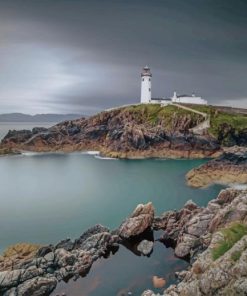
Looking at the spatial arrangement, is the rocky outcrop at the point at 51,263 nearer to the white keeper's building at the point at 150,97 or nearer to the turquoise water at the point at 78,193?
the turquoise water at the point at 78,193

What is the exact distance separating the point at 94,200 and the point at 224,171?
70.1 feet

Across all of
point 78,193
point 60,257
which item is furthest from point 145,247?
point 78,193

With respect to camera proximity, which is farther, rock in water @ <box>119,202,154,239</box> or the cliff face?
the cliff face

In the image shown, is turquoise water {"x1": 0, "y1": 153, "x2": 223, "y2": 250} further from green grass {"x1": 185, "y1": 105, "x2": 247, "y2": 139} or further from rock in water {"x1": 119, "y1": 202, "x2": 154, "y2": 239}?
green grass {"x1": 185, "y1": 105, "x2": 247, "y2": 139}

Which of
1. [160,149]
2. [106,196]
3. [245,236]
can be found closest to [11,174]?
[106,196]

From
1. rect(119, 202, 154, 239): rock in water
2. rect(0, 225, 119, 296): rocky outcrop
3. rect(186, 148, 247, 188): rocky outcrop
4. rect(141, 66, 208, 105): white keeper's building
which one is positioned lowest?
rect(0, 225, 119, 296): rocky outcrop

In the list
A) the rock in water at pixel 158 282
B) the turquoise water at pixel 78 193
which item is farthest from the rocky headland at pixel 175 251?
the turquoise water at pixel 78 193

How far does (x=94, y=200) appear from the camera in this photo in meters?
47.5

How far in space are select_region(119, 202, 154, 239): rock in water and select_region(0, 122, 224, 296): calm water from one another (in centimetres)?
189

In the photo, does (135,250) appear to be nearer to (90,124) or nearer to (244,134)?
(244,134)

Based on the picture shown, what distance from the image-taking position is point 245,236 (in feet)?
63.4

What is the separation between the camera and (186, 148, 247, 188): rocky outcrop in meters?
54.7

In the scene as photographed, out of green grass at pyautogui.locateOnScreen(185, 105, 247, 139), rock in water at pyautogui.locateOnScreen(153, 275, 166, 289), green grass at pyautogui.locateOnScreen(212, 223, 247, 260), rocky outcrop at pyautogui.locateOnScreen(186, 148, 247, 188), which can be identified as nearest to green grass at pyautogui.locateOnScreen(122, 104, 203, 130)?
green grass at pyautogui.locateOnScreen(185, 105, 247, 139)

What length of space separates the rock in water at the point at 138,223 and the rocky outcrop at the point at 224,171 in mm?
20914
